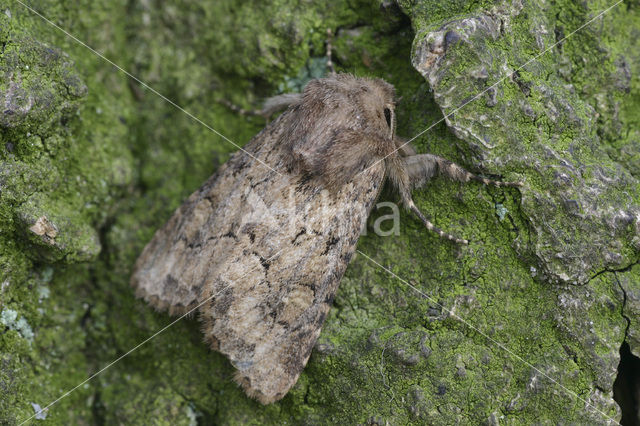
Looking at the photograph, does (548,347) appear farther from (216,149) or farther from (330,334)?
(216,149)

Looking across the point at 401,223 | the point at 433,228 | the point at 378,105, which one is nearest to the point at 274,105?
the point at 378,105

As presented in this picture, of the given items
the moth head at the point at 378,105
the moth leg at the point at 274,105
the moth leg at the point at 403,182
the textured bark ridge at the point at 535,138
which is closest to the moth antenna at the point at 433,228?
the moth leg at the point at 403,182

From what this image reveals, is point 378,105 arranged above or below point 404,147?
above

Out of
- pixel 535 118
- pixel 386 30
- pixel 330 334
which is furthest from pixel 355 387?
pixel 386 30
